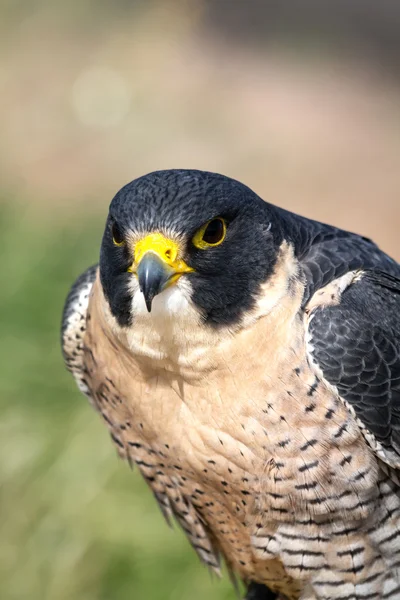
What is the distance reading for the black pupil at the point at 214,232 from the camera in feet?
11.2

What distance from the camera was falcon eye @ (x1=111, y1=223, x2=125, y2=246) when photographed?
341 cm

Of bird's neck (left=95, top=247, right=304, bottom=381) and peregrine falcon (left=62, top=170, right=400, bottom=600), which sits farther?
bird's neck (left=95, top=247, right=304, bottom=381)

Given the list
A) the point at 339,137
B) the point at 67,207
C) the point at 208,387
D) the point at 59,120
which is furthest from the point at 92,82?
the point at 208,387

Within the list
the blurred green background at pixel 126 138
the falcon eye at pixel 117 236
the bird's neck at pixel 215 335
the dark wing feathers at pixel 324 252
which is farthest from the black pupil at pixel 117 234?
the blurred green background at pixel 126 138

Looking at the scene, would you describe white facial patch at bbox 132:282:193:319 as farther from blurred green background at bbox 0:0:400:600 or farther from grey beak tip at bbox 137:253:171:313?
blurred green background at bbox 0:0:400:600

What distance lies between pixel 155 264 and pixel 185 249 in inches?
6.3

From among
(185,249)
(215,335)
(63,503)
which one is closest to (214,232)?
(185,249)

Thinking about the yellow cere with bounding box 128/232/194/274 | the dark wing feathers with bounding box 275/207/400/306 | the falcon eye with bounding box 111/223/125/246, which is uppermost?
the dark wing feathers with bounding box 275/207/400/306

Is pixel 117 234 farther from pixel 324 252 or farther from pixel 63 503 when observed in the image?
pixel 63 503

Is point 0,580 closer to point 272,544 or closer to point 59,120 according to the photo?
point 272,544

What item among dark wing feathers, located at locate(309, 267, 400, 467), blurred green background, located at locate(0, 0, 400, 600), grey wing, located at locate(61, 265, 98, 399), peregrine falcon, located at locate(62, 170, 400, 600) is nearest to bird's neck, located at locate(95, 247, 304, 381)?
peregrine falcon, located at locate(62, 170, 400, 600)

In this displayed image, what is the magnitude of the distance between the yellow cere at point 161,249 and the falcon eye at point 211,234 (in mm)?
94

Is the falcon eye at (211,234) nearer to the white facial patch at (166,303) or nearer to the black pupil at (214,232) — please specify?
the black pupil at (214,232)

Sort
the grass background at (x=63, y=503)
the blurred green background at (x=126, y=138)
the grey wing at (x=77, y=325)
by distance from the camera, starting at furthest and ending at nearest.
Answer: the blurred green background at (x=126, y=138) < the grass background at (x=63, y=503) < the grey wing at (x=77, y=325)
